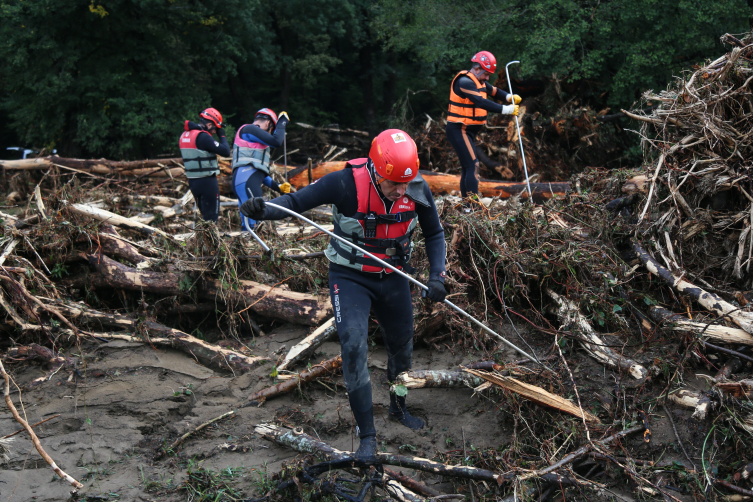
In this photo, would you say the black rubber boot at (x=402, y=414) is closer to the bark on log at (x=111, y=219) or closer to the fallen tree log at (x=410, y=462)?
the fallen tree log at (x=410, y=462)

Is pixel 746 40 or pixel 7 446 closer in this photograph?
pixel 7 446

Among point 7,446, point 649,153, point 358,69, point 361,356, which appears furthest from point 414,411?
point 358,69

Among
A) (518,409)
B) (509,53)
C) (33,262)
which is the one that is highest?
(509,53)

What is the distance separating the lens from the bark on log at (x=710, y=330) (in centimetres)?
425

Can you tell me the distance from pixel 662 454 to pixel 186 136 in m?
6.82

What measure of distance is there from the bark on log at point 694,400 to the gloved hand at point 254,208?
3216 mm

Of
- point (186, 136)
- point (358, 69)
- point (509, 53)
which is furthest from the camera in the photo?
point (358, 69)

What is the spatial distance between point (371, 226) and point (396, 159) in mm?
500

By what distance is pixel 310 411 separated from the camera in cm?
465

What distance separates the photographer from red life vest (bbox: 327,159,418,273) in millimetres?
3812

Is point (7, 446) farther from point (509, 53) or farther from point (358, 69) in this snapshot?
point (358, 69)

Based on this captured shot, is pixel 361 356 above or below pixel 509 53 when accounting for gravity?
below

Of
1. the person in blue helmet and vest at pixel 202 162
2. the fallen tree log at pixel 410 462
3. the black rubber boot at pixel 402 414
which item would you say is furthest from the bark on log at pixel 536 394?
the person in blue helmet and vest at pixel 202 162

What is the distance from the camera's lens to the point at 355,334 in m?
3.72
